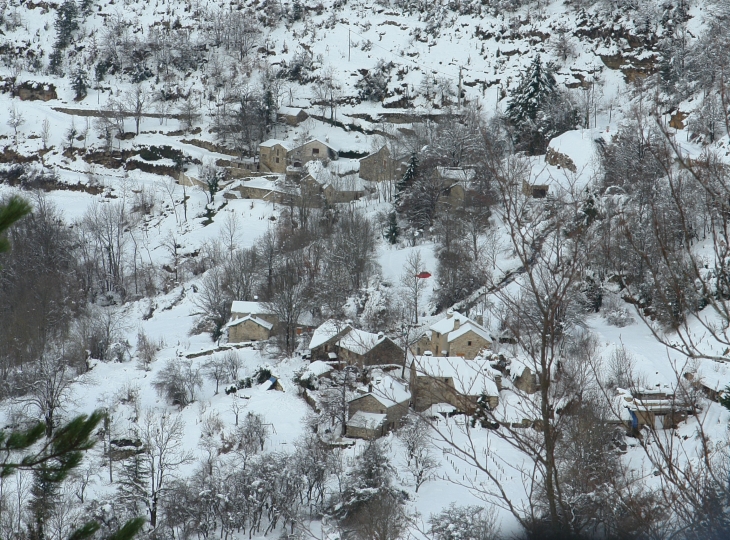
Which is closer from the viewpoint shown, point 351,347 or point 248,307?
point 351,347

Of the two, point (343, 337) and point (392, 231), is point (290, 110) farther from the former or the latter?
point (343, 337)

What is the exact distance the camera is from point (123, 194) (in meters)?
42.4

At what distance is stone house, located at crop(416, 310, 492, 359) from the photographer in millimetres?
25516

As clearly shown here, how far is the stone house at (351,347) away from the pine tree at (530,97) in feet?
69.0

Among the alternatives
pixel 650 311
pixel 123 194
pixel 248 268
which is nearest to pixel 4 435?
pixel 650 311

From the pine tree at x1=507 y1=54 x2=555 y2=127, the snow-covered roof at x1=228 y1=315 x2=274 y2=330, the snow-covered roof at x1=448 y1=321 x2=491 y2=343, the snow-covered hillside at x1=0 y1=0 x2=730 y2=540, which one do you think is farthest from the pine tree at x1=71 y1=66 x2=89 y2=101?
the snow-covered roof at x1=448 y1=321 x2=491 y2=343

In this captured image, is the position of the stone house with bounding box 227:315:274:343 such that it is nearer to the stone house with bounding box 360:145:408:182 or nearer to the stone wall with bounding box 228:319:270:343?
the stone wall with bounding box 228:319:270:343

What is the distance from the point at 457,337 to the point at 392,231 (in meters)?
9.80

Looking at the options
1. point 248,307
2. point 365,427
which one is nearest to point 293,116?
point 248,307

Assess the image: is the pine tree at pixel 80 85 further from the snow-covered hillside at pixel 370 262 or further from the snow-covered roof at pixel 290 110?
the snow-covered roof at pixel 290 110

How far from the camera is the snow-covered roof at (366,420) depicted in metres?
21.6

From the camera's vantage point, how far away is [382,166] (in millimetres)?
42000

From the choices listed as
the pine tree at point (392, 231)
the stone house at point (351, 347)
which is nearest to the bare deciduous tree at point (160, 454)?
the stone house at point (351, 347)

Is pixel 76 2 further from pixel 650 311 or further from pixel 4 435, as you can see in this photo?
pixel 4 435
